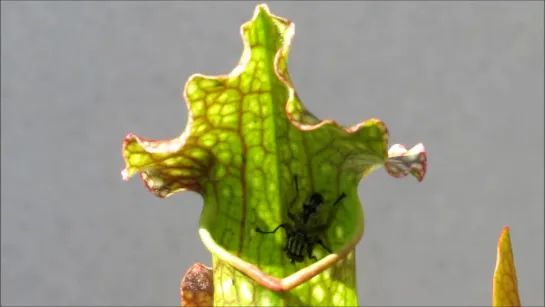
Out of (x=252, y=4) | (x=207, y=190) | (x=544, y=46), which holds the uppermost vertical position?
(x=252, y=4)

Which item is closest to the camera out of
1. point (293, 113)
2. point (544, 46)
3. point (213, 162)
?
point (293, 113)

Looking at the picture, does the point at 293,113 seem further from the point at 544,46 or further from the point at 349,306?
the point at 544,46

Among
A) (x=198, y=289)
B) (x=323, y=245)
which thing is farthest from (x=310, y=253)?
(x=198, y=289)

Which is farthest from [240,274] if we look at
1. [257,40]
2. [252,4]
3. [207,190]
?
[252,4]

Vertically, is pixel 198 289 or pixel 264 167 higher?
pixel 264 167

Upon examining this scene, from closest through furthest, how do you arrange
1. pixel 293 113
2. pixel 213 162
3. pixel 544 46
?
pixel 293 113 < pixel 213 162 < pixel 544 46

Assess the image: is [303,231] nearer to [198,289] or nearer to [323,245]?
[323,245]

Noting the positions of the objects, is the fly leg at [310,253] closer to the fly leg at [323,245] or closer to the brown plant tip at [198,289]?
the fly leg at [323,245]
